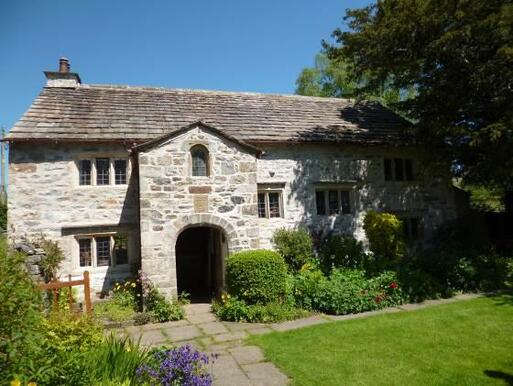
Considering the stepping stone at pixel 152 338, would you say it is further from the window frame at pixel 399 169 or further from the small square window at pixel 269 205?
the window frame at pixel 399 169

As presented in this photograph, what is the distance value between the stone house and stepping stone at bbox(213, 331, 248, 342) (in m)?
2.62

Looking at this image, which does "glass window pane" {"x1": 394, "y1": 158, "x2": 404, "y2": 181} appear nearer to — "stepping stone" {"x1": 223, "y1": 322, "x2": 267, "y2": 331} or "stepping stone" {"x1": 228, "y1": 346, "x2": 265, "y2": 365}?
"stepping stone" {"x1": 223, "y1": 322, "x2": 267, "y2": 331}

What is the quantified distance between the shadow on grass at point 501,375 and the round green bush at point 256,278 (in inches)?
201

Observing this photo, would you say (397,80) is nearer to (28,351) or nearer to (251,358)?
(251,358)

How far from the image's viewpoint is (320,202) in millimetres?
14391

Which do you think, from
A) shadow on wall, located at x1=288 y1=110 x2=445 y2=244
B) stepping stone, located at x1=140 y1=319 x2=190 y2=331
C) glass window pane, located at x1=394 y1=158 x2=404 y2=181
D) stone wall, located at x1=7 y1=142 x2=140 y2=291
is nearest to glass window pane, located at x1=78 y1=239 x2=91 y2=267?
stone wall, located at x1=7 y1=142 x2=140 y2=291

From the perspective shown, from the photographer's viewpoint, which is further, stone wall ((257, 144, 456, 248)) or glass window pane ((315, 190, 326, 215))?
glass window pane ((315, 190, 326, 215))

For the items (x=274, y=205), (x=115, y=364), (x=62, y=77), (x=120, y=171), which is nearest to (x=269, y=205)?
(x=274, y=205)

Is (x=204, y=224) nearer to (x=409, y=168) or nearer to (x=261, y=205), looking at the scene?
(x=261, y=205)

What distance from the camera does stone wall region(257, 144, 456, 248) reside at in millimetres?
13750

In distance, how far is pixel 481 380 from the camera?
5.45 m

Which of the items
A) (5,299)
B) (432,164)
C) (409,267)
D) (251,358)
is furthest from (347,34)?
(5,299)

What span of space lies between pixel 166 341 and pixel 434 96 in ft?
38.5

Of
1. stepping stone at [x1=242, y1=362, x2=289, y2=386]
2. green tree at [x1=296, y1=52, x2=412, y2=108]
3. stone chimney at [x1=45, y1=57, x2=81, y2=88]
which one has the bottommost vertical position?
stepping stone at [x1=242, y1=362, x2=289, y2=386]
